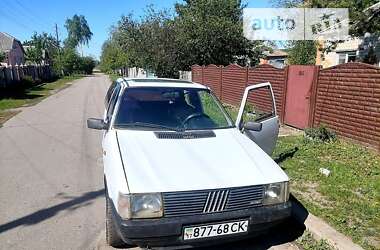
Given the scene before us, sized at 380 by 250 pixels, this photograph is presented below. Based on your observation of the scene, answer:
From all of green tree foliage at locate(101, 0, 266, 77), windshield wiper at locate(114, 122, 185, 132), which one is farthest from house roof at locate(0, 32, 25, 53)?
windshield wiper at locate(114, 122, 185, 132)

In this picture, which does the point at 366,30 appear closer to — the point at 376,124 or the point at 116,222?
the point at 376,124

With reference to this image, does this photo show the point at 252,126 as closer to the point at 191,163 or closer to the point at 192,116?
the point at 192,116

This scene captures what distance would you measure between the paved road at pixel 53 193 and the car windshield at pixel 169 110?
130cm

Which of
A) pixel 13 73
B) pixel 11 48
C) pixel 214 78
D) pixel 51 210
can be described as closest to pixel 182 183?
pixel 51 210

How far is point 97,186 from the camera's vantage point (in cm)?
547

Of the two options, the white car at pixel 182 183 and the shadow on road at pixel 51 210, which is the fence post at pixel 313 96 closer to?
the white car at pixel 182 183

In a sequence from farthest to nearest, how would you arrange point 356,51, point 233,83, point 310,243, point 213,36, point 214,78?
point 213,36, point 356,51, point 214,78, point 233,83, point 310,243

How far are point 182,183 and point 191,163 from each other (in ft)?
1.20

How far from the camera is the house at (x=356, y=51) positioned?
15.5 meters

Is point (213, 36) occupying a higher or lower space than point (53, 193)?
higher

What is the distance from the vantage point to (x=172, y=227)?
9.75 feet

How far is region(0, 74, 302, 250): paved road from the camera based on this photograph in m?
3.83

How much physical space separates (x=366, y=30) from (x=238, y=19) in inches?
559

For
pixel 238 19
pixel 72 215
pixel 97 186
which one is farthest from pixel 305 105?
pixel 238 19
